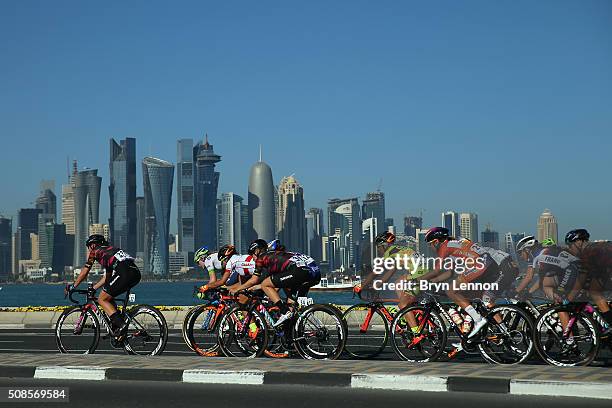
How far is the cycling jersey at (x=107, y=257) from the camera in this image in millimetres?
13931

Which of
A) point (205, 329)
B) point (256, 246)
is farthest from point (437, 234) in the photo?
point (205, 329)

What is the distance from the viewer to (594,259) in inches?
488

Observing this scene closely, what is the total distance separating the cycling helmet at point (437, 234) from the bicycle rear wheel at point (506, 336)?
1285mm

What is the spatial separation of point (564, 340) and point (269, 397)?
12.9ft

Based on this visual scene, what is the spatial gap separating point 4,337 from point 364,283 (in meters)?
10.5

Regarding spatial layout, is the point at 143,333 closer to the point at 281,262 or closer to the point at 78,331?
the point at 78,331

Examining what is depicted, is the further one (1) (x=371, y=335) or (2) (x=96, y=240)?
(2) (x=96, y=240)

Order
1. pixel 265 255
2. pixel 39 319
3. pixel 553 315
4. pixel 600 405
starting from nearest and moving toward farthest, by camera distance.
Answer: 1. pixel 600 405
2. pixel 553 315
3. pixel 265 255
4. pixel 39 319

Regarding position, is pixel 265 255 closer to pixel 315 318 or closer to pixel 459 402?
pixel 315 318

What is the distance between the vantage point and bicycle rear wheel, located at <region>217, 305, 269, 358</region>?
13.1 meters

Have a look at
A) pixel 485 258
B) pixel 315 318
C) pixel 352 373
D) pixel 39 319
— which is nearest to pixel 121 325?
pixel 315 318

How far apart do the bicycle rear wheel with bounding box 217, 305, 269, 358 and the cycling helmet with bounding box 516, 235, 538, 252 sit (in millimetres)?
4315

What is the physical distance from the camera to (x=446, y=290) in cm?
1256

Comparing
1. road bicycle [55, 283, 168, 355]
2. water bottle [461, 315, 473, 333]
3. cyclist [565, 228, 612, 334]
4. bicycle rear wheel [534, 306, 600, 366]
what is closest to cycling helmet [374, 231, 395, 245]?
water bottle [461, 315, 473, 333]
